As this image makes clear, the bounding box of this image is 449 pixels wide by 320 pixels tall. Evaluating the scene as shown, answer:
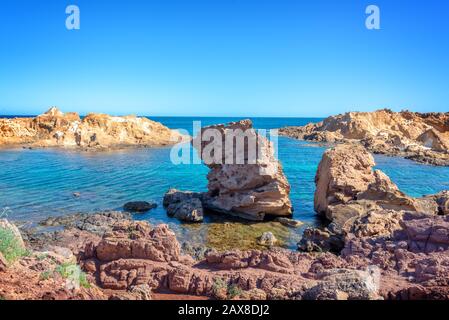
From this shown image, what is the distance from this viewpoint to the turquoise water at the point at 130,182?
60.4 ft

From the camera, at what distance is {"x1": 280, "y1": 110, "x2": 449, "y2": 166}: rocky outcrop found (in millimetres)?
52634

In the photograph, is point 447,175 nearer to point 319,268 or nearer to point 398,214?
point 398,214

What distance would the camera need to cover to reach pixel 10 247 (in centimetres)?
763

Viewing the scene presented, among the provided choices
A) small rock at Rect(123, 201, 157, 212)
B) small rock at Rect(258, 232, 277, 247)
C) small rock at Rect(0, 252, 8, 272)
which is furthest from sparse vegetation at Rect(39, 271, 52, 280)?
small rock at Rect(123, 201, 157, 212)

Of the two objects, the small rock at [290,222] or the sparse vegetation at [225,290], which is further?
the small rock at [290,222]

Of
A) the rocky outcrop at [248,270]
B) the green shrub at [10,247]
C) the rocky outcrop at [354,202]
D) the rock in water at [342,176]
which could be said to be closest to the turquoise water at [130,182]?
the rock in water at [342,176]

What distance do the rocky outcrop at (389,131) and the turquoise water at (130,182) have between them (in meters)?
10.9

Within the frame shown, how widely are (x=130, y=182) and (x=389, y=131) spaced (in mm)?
53889

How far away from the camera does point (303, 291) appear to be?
725 centimetres

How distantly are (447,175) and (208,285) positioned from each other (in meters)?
32.7

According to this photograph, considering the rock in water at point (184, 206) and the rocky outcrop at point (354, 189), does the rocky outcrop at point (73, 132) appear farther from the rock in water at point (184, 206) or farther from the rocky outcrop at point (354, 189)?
the rocky outcrop at point (354, 189)

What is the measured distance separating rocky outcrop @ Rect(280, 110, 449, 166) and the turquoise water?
35.8ft

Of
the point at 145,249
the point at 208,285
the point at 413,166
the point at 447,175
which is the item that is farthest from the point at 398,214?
the point at 413,166

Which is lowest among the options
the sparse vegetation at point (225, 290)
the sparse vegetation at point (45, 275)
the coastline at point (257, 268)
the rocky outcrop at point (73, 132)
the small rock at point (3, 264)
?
the sparse vegetation at point (225, 290)
